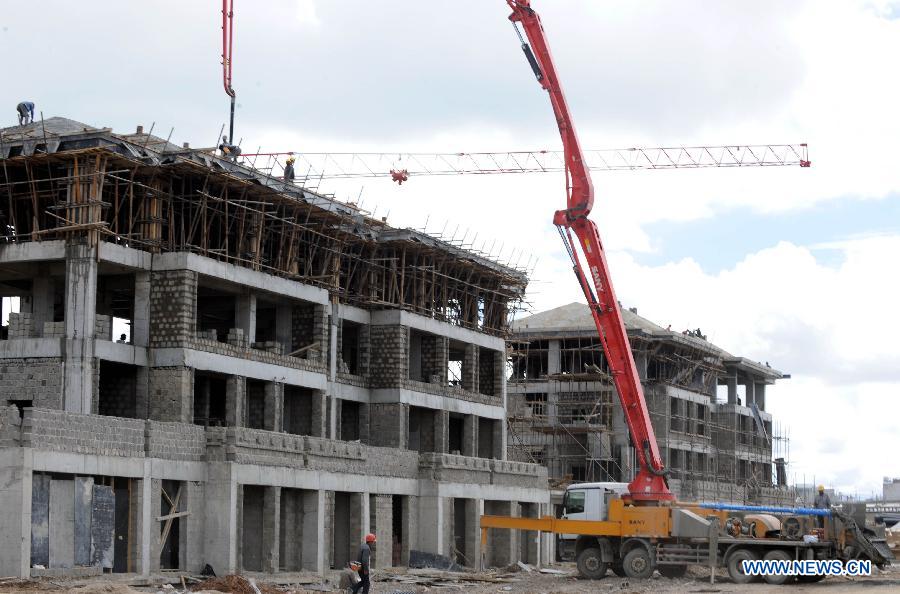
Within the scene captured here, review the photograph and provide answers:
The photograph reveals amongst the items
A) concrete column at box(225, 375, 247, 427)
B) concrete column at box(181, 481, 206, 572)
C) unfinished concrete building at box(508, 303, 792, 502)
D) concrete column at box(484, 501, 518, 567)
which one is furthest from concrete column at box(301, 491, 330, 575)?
unfinished concrete building at box(508, 303, 792, 502)

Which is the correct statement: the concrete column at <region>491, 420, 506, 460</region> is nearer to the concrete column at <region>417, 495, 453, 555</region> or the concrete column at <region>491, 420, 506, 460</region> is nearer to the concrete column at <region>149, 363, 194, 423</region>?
the concrete column at <region>417, 495, 453, 555</region>

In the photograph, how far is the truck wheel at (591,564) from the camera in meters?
44.2

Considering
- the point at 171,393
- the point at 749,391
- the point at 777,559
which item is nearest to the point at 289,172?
the point at 171,393

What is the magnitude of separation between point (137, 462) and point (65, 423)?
3156 millimetres

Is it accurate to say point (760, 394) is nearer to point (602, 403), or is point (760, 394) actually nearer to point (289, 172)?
point (602, 403)

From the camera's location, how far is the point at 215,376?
51.0 metres

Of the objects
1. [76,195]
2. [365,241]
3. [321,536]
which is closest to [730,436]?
[365,241]

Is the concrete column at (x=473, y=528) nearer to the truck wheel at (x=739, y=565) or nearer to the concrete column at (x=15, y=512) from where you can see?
the truck wheel at (x=739, y=565)

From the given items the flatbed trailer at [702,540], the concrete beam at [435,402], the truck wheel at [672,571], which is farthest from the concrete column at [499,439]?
the truck wheel at [672,571]

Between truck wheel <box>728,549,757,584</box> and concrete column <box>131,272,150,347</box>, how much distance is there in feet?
67.5

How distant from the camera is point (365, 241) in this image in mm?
58844

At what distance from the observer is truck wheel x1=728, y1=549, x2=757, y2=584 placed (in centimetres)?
4147

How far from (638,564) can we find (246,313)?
1805 centimetres

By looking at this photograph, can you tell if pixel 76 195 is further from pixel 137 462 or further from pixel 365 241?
pixel 365 241
